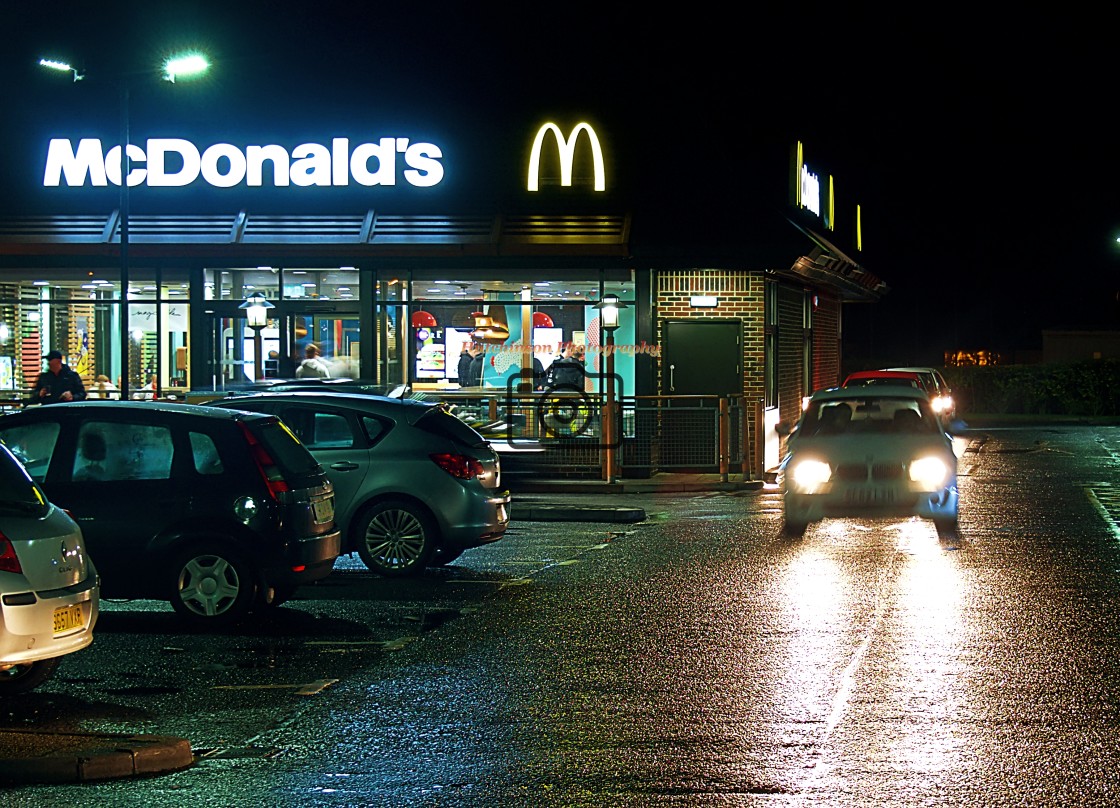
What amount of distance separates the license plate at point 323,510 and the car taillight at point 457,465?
2002 mm

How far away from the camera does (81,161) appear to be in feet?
90.5

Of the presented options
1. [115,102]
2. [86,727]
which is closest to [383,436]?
[86,727]

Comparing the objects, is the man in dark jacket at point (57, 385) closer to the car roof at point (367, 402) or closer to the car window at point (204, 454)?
the car roof at point (367, 402)

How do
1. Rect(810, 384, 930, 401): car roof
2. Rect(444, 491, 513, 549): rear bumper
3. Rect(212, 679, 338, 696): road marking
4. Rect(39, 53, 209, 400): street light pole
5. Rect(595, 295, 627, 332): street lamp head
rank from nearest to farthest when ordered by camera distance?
Rect(212, 679, 338, 696): road marking → Rect(444, 491, 513, 549): rear bumper → Rect(810, 384, 930, 401): car roof → Rect(39, 53, 209, 400): street light pole → Rect(595, 295, 627, 332): street lamp head

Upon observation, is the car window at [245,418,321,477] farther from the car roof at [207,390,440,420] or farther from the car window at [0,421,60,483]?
the car roof at [207,390,440,420]

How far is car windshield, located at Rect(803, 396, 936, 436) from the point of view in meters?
16.1

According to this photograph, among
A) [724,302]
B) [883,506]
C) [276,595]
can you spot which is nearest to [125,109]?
[724,302]

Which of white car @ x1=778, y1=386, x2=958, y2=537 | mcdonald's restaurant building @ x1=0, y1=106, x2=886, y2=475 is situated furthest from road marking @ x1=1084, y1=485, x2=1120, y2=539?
mcdonald's restaurant building @ x1=0, y1=106, x2=886, y2=475

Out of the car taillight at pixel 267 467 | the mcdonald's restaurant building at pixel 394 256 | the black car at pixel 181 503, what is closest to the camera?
the black car at pixel 181 503

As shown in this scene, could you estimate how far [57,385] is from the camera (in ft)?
73.6

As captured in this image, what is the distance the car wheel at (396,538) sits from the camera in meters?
13.6

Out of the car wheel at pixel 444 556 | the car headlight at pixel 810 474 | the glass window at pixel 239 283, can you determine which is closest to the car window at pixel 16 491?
the car wheel at pixel 444 556

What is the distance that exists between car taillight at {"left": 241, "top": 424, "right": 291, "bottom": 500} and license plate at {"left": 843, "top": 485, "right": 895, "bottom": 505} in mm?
6416

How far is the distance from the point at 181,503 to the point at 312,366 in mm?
15990
